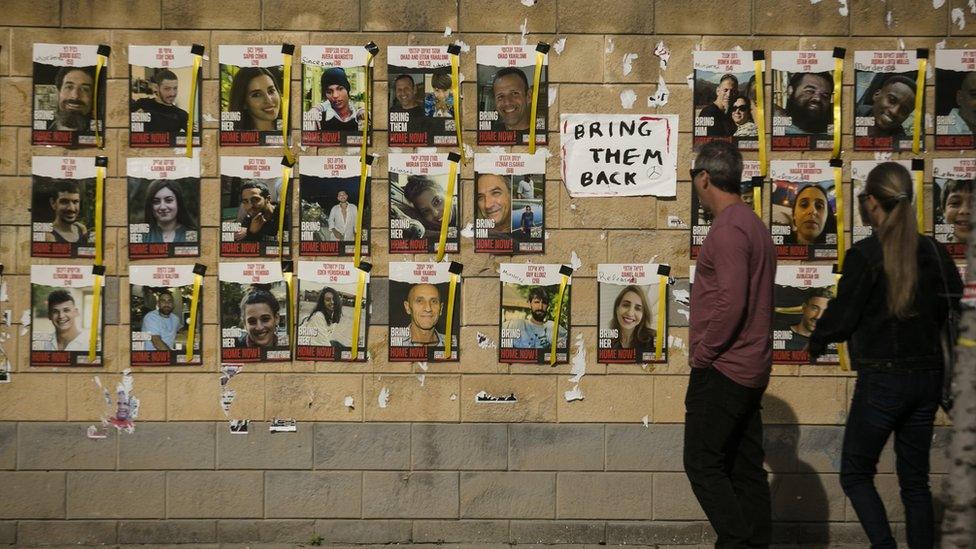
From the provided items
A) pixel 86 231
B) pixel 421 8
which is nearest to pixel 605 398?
pixel 421 8

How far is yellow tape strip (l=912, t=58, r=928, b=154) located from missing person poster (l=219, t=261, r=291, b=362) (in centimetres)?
375

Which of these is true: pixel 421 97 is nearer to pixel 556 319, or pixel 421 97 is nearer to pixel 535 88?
pixel 535 88

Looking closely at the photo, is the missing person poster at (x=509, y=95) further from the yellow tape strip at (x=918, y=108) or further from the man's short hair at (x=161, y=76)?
the yellow tape strip at (x=918, y=108)

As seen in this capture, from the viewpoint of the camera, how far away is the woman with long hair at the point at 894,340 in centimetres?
414

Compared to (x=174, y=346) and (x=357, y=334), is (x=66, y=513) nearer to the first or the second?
(x=174, y=346)

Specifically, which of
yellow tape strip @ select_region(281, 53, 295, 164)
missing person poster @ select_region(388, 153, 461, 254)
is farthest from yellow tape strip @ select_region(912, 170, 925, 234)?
yellow tape strip @ select_region(281, 53, 295, 164)

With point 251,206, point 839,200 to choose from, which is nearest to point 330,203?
point 251,206

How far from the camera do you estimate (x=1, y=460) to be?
5.37 metres

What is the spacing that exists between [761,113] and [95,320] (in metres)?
4.03

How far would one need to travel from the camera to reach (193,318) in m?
5.40

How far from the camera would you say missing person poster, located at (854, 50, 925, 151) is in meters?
5.44

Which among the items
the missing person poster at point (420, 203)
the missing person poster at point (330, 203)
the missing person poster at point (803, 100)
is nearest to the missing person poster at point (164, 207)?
the missing person poster at point (330, 203)

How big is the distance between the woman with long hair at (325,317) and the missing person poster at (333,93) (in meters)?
0.88

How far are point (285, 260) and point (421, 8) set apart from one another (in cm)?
165
